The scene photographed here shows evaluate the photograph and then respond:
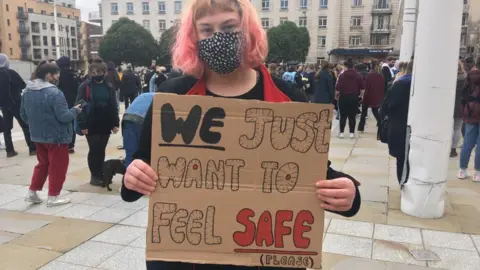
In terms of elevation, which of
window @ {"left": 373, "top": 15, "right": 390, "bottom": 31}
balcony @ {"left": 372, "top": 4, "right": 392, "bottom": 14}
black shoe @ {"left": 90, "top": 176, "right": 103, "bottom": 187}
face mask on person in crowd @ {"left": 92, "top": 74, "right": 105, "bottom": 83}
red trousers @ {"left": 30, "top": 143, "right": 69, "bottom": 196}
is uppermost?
balcony @ {"left": 372, "top": 4, "right": 392, "bottom": 14}

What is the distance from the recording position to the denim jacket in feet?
16.9

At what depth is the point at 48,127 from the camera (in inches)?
203

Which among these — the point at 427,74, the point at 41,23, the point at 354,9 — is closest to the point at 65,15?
the point at 41,23

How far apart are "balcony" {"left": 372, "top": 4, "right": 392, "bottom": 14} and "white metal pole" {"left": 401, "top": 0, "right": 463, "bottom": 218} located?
5981 cm

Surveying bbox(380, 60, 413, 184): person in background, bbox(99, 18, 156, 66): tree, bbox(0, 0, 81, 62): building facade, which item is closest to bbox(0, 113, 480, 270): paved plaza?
bbox(380, 60, 413, 184): person in background

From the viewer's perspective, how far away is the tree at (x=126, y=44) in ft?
205

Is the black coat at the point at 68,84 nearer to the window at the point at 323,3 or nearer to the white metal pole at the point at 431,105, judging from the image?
the white metal pole at the point at 431,105

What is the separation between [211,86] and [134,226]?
131 inches

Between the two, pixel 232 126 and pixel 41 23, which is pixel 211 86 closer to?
pixel 232 126

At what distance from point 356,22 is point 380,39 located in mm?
4268

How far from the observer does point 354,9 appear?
201ft

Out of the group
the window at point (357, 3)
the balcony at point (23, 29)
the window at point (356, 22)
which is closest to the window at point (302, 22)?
the window at point (356, 22)

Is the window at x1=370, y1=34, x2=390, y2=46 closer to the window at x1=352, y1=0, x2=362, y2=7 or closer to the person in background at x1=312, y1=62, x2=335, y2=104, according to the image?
the window at x1=352, y1=0, x2=362, y2=7

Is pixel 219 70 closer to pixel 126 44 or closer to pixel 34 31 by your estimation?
pixel 126 44
